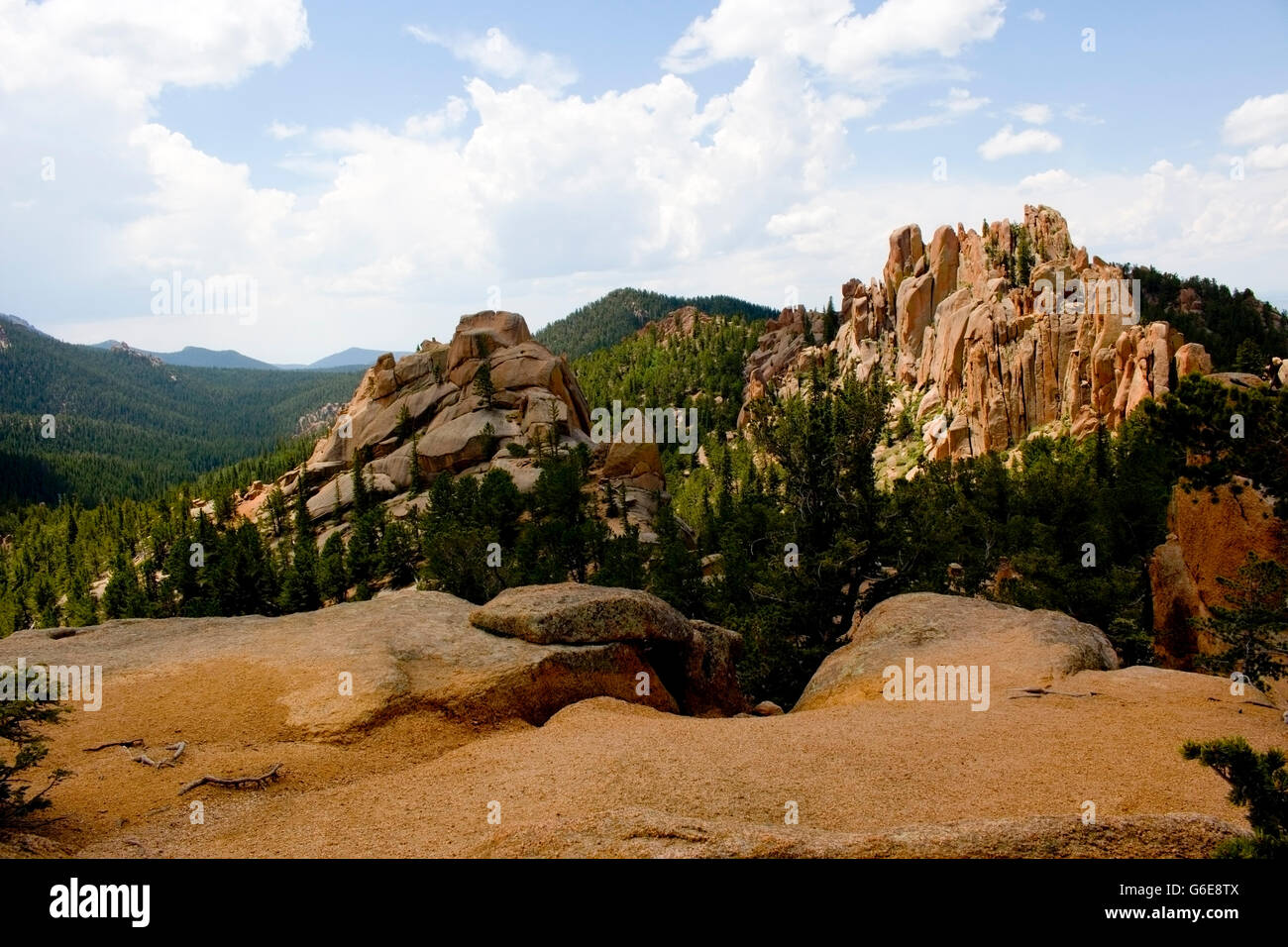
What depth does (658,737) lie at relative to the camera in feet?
38.8

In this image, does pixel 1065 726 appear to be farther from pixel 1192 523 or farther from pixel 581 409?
pixel 581 409

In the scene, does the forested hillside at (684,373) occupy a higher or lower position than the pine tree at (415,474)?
higher

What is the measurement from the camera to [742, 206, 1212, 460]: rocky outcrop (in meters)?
84.8

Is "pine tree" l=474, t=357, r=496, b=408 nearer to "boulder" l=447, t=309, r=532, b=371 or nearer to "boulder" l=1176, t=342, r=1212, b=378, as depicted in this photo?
"boulder" l=447, t=309, r=532, b=371

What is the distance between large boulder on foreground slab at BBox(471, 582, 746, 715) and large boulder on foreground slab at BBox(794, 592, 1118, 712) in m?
2.92

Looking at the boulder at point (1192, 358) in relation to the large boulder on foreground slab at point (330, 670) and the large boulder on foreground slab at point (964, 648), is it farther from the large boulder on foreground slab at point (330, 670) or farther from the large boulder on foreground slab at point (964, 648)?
the large boulder on foreground slab at point (330, 670)

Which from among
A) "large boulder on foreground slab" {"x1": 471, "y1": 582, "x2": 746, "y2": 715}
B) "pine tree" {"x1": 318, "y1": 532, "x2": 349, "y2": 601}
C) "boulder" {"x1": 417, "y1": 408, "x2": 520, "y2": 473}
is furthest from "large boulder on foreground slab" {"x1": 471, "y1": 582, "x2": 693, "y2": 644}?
"boulder" {"x1": 417, "y1": 408, "x2": 520, "y2": 473}

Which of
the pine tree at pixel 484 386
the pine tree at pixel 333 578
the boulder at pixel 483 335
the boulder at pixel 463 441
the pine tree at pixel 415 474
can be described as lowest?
the pine tree at pixel 333 578

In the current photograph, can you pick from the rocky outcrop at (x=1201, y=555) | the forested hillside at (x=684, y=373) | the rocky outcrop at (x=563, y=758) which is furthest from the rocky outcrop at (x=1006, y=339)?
the rocky outcrop at (x=563, y=758)

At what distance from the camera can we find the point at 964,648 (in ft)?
57.4

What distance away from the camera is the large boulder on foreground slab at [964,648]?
1599cm

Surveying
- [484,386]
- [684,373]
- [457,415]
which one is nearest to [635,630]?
[484,386]

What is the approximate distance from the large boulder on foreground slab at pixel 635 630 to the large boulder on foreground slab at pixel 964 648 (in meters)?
2.92
